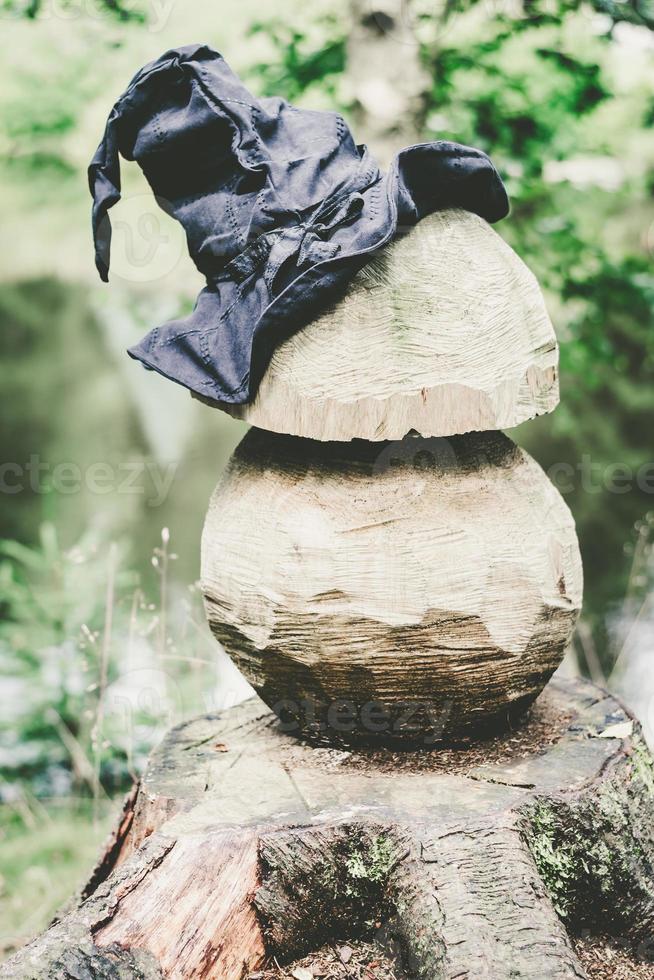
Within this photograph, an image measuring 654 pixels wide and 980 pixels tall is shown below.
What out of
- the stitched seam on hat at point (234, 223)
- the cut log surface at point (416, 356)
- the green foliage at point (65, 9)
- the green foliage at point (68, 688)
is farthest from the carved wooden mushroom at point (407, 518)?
the green foliage at point (65, 9)

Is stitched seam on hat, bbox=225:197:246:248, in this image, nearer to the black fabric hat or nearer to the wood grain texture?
the black fabric hat

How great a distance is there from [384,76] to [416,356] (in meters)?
2.07

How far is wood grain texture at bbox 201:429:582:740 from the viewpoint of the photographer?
2094 millimetres

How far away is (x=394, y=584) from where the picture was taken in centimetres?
208

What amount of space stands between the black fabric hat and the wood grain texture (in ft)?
1.05

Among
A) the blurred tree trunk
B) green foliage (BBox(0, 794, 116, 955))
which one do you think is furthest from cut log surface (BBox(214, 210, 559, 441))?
green foliage (BBox(0, 794, 116, 955))

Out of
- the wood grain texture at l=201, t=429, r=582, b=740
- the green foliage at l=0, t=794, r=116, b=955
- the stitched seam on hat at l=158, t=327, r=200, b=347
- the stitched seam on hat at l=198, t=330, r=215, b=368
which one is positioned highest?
the stitched seam on hat at l=158, t=327, r=200, b=347

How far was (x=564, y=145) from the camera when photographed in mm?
4070

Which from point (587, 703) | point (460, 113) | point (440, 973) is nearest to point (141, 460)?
point (460, 113)

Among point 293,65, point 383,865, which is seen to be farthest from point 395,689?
point 293,65

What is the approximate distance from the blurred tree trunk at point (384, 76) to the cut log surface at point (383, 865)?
240 cm

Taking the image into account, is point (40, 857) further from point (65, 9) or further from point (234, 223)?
point (65, 9)

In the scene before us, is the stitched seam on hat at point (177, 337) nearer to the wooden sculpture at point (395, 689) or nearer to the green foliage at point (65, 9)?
the wooden sculpture at point (395, 689)

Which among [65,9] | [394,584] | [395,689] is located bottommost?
[395,689]
